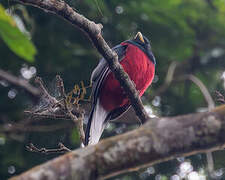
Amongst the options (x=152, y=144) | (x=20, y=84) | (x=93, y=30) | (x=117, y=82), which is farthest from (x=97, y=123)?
(x=152, y=144)

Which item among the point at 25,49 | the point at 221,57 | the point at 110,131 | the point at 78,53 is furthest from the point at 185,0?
the point at 25,49

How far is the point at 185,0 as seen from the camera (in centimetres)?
493

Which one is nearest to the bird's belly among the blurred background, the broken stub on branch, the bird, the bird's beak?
the bird

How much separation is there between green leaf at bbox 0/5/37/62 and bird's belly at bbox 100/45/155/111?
189 centimetres

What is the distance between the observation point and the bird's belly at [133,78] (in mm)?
4051

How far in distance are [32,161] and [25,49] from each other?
8.55 feet

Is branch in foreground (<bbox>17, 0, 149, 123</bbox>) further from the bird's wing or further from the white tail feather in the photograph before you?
the bird's wing

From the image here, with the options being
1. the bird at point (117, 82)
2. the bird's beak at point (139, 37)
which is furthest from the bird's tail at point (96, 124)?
Result: the bird's beak at point (139, 37)

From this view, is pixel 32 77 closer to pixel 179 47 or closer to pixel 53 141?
pixel 53 141

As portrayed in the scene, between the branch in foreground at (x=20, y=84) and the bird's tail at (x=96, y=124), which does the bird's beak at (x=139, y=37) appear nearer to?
the bird's tail at (x=96, y=124)

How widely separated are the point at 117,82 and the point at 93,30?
59.0 inches

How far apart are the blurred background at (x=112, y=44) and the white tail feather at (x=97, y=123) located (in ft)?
1.91

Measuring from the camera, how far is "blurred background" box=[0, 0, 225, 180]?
4539 millimetres

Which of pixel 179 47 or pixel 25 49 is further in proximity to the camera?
pixel 179 47
